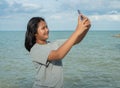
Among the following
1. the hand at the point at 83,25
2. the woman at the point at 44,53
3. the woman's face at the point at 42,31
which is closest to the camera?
the hand at the point at 83,25

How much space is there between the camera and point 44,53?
3.79 meters

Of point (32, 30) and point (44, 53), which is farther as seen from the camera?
point (32, 30)

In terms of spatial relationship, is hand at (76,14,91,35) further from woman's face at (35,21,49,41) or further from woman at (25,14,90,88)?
woman's face at (35,21,49,41)

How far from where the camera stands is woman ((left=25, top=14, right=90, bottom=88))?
3663 millimetres

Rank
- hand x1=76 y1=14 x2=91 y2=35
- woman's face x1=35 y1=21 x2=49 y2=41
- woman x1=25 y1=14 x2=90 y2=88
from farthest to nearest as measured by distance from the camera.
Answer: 1. woman's face x1=35 y1=21 x2=49 y2=41
2. woman x1=25 y1=14 x2=90 y2=88
3. hand x1=76 y1=14 x2=91 y2=35

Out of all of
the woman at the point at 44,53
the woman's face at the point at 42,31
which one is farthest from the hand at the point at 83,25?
the woman's face at the point at 42,31

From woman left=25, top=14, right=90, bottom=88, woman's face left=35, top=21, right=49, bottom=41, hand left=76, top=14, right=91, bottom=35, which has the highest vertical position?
hand left=76, top=14, right=91, bottom=35

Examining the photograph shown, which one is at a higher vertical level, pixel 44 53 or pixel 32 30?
pixel 32 30

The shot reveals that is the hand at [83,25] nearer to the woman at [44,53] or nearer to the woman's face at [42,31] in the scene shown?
the woman at [44,53]

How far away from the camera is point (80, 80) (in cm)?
1692

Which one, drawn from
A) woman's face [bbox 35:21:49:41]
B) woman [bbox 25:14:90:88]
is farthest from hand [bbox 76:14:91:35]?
woman's face [bbox 35:21:49:41]

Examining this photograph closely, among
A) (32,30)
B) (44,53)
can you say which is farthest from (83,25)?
(32,30)

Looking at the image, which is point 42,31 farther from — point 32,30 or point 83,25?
point 83,25

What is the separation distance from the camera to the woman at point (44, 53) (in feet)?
12.0
